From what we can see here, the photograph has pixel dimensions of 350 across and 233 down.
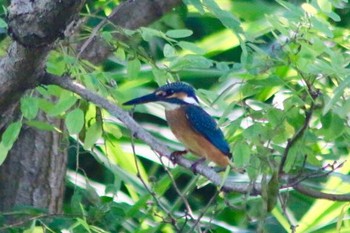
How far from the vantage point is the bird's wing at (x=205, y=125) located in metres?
3.28

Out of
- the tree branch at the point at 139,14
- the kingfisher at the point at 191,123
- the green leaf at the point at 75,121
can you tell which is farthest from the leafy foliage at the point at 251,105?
the tree branch at the point at 139,14

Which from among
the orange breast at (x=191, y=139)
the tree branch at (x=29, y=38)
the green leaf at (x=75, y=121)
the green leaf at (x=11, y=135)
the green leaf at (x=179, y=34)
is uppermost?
the tree branch at (x=29, y=38)

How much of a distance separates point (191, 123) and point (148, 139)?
1.03 meters

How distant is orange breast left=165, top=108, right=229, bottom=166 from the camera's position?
3.27 metres

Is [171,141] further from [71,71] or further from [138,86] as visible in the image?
[71,71]

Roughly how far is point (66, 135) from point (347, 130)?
0.98 metres

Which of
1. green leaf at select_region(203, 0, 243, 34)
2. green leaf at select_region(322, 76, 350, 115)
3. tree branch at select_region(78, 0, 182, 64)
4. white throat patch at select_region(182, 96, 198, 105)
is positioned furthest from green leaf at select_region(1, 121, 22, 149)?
tree branch at select_region(78, 0, 182, 64)

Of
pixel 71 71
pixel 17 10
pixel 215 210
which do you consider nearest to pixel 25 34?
pixel 17 10

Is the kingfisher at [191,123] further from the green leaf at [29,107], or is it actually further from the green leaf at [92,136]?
the green leaf at [29,107]

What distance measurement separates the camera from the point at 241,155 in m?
2.42

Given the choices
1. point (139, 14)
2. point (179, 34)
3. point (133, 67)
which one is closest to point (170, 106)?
point (139, 14)

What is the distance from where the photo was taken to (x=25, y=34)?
8.22 feet

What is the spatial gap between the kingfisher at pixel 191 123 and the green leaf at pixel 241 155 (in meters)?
0.73

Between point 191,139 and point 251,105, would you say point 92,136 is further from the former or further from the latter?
point 191,139
